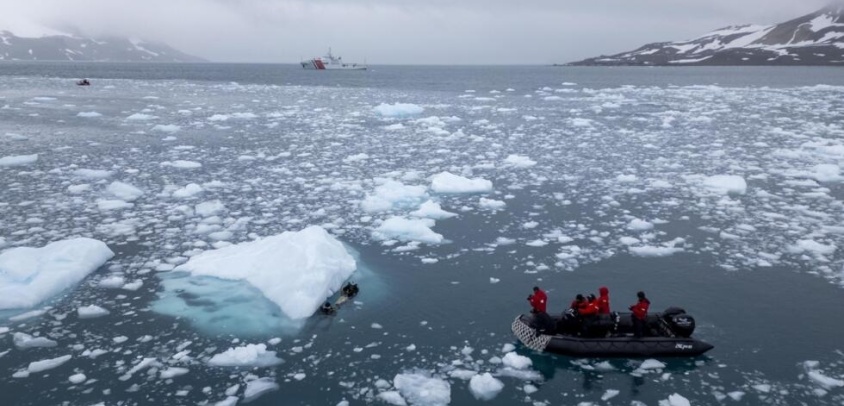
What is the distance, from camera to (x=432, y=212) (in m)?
15.6

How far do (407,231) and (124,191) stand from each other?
887cm

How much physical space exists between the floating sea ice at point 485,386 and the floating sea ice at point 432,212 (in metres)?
7.70

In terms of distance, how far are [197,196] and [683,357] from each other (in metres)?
13.6

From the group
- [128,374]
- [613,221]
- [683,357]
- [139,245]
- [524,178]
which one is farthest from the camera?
[524,178]

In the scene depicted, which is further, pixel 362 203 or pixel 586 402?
pixel 362 203

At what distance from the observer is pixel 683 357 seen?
879cm

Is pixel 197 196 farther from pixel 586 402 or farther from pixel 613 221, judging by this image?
pixel 586 402

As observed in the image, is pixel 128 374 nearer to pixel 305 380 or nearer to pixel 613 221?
pixel 305 380

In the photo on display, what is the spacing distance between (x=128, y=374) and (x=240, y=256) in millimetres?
3902

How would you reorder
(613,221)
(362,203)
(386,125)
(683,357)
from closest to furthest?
(683,357) → (613,221) → (362,203) → (386,125)

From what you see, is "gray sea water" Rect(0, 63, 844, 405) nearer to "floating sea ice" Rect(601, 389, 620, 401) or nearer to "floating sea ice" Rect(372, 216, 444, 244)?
"floating sea ice" Rect(601, 389, 620, 401)

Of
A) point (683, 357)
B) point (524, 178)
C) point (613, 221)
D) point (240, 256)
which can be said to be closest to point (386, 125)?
point (524, 178)

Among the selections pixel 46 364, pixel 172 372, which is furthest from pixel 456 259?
pixel 46 364

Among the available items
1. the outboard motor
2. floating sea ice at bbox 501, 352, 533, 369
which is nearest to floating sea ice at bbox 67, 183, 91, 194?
floating sea ice at bbox 501, 352, 533, 369
